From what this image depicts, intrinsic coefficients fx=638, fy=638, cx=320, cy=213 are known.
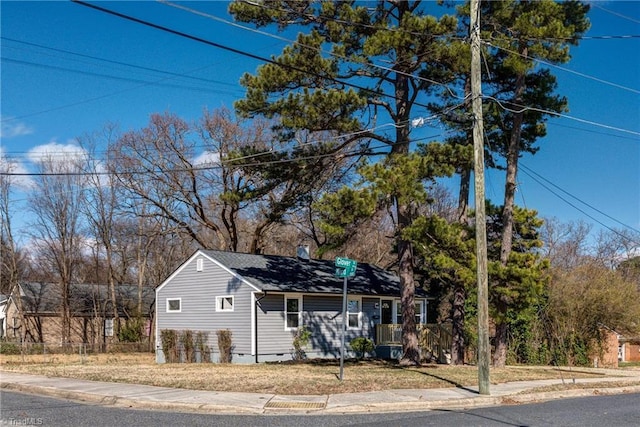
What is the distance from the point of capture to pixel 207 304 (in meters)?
27.9

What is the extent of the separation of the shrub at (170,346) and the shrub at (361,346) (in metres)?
7.73

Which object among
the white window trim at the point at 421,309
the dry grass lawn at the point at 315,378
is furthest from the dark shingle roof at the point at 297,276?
the dry grass lawn at the point at 315,378

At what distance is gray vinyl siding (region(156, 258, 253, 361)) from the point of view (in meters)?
26.0

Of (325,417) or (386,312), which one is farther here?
(386,312)

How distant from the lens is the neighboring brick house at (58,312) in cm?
4566

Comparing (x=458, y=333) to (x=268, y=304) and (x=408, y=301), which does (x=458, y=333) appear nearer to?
(x=408, y=301)

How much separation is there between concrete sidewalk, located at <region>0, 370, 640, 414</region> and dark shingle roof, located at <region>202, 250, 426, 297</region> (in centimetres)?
1113

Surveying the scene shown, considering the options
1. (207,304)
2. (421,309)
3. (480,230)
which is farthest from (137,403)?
(421,309)

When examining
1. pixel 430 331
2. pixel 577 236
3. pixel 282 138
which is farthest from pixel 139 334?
pixel 577 236

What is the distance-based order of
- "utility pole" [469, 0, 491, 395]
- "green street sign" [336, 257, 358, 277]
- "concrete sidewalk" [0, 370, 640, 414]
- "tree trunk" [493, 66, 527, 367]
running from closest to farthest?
"concrete sidewalk" [0, 370, 640, 414], "utility pole" [469, 0, 491, 395], "green street sign" [336, 257, 358, 277], "tree trunk" [493, 66, 527, 367]

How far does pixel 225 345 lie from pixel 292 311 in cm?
310

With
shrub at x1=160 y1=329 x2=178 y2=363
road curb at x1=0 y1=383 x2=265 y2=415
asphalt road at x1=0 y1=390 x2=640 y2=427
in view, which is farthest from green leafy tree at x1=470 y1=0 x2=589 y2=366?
shrub at x1=160 y1=329 x2=178 y2=363

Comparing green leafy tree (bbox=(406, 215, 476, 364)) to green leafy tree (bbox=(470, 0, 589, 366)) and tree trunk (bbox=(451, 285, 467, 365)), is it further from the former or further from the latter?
tree trunk (bbox=(451, 285, 467, 365))

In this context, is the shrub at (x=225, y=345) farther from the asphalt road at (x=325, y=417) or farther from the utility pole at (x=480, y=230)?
the utility pole at (x=480, y=230)
